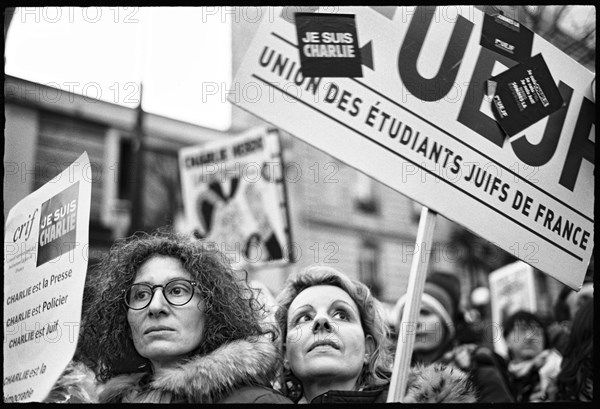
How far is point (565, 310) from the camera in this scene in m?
5.24

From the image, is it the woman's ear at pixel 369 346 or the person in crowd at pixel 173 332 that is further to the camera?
the woman's ear at pixel 369 346

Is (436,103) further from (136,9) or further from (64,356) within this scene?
(64,356)

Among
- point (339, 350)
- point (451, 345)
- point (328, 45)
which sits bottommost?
point (339, 350)

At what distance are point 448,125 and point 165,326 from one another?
1274mm

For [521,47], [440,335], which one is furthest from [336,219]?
[521,47]

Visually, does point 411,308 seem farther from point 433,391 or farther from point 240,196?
point 240,196

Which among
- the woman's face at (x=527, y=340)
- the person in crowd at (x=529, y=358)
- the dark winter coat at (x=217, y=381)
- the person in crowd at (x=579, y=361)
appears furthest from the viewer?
the woman's face at (x=527, y=340)

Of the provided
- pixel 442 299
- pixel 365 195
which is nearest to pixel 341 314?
pixel 442 299

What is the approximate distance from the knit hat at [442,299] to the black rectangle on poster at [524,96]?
1.88 metres

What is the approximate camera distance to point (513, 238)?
301 centimetres

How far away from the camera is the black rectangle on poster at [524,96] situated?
122 inches

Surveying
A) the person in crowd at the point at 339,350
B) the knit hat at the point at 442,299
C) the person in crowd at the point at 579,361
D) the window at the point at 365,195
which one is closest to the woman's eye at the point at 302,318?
the person in crowd at the point at 339,350

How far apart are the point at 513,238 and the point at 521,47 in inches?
30.5

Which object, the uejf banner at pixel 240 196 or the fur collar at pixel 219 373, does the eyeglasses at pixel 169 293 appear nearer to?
the fur collar at pixel 219 373
